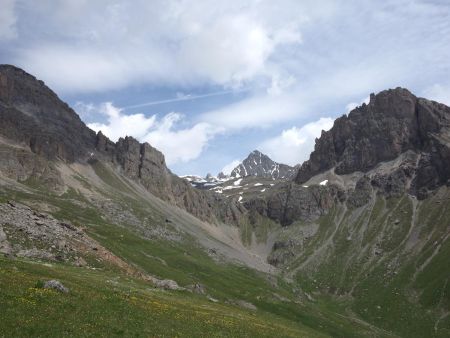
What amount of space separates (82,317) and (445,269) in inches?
6495

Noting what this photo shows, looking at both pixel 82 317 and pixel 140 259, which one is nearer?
pixel 82 317

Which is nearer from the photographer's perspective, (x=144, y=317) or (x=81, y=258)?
(x=144, y=317)

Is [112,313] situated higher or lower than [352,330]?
higher

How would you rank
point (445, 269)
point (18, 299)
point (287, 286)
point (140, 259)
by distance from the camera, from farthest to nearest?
1. point (287, 286)
2. point (445, 269)
3. point (140, 259)
4. point (18, 299)

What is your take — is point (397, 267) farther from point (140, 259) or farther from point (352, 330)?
point (140, 259)

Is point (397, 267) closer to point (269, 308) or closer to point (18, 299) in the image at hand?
point (269, 308)

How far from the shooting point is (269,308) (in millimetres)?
115875

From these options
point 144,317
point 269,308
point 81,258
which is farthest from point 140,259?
point 144,317

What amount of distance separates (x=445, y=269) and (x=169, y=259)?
331ft

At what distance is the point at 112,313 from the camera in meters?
32.7

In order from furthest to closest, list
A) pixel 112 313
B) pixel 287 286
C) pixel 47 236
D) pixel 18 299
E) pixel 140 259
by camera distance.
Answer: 1. pixel 287 286
2. pixel 140 259
3. pixel 47 236
4. pixel 112 313
5. pixel 18 299

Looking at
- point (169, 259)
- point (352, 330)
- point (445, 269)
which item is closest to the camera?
point (352, 330)

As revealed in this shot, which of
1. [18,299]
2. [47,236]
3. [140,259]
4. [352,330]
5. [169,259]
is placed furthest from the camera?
[169,259]

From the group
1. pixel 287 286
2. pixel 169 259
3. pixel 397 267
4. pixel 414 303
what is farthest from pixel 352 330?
pixel 397 267
